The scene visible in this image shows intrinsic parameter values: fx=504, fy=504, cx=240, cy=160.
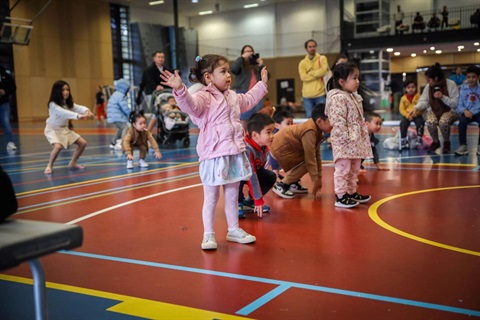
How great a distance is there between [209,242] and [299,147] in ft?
6.78

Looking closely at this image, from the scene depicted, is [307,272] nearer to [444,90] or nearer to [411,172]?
[411,172]

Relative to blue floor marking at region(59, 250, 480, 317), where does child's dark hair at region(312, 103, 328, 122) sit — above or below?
above

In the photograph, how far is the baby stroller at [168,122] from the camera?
10516 mm

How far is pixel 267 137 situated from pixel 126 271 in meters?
1.71

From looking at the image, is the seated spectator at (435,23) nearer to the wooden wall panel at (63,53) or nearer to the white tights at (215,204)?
the wooden wall panel at (63,53)

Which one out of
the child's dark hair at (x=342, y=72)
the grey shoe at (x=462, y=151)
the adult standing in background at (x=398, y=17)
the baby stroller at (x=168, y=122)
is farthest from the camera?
the adult standing in background at (x=398, y=17)

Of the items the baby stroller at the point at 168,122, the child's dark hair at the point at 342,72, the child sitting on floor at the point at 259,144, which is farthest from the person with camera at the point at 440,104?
the child sitting on floor at the point at 259,144

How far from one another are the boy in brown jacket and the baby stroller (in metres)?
5.48

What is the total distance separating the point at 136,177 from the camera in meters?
6.66

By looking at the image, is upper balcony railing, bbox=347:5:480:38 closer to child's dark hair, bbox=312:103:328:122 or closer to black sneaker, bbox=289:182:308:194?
black sneaker, bbox=289:182:308:194

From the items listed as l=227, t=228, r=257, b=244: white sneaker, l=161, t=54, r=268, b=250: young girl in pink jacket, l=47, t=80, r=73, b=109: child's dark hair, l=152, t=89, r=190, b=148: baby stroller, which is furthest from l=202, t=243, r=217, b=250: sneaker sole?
l=152, t=89, r=190, b=148: baby stroller

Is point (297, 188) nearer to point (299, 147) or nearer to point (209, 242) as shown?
point (299, 147)

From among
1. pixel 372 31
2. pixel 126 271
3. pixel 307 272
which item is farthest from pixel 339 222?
pixel 372 31

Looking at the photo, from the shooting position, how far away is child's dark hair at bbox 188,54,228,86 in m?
3.52
